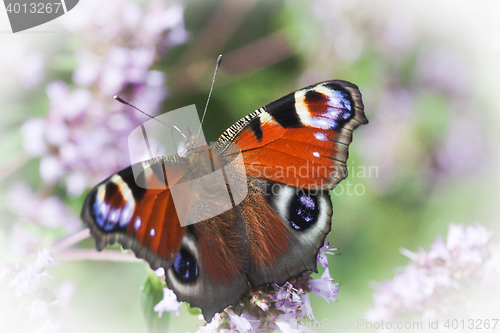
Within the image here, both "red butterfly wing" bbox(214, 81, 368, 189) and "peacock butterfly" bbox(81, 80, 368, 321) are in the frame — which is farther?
"red butterfly wing" bbox(214, 81, 368, 189)

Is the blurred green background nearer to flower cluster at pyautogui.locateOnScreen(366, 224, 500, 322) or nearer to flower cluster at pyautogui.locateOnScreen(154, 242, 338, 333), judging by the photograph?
flower cluster at pyautogui.locateOnScreen(366, 224, 500, 322)

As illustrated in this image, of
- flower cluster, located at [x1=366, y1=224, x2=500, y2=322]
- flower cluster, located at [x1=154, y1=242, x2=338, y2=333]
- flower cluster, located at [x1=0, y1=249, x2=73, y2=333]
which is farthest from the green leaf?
flower cluster, located at [x1=366, y1=224, x2=500, y2=322]

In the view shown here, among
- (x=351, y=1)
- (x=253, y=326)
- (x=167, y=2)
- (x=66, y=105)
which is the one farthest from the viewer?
(x=351, y=1)

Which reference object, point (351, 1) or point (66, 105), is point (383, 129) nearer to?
point (351, 1)

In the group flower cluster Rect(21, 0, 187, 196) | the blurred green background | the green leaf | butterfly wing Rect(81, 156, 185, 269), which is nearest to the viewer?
butterfly wing Rect(81, 156, 185, 269)

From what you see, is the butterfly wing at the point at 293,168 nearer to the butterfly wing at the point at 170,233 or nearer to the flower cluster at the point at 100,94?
the butterfly wing at the point at 170,233

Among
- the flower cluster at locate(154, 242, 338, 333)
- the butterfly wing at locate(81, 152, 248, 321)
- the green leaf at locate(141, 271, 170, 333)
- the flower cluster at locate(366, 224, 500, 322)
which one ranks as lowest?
the flower cluster at locate(366, 224, 500, 322)

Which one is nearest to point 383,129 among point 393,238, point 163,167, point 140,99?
point 393,238

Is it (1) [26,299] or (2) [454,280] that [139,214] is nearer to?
(1) [26,299]

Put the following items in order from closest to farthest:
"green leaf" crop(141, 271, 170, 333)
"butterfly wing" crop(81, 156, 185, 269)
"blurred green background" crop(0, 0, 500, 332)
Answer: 1. "butterfly wing" crop(81, 156, 185, 269)
2. "green leaf" crop(141, 271, 170, 333)
3. "blurred green background" crop(0, 0, 500, 332)
